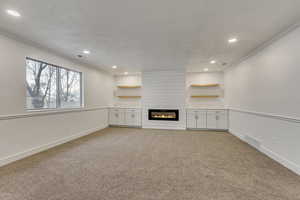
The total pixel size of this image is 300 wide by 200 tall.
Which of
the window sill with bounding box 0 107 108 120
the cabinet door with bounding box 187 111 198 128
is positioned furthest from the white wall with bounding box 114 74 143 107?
the window sill with bounding box 0 107 108 120

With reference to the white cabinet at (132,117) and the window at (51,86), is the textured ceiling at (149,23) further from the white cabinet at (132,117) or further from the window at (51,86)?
the white cabinet at (132,117)

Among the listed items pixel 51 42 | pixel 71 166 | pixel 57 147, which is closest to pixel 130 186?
pixel 71 166

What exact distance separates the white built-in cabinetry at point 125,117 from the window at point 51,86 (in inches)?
73.2

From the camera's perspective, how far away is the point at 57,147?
3.60 meters

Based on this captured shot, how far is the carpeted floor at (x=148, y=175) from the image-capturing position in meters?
1.81

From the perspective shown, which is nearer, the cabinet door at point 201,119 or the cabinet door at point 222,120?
the cabinet door at point 222,120

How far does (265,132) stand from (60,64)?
217 inches

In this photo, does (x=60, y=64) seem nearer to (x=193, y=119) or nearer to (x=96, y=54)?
(x=96, y=54)

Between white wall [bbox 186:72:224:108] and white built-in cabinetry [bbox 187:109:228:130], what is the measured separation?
2.00 ft

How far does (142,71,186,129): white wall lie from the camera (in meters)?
5.79

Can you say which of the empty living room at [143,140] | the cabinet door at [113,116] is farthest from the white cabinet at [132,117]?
the empty living room at [143,140]

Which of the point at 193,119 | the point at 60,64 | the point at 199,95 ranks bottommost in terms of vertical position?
the point at 193,119

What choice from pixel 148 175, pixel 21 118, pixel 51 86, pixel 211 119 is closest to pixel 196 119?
pixel 211 119

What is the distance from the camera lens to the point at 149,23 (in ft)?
7.55
